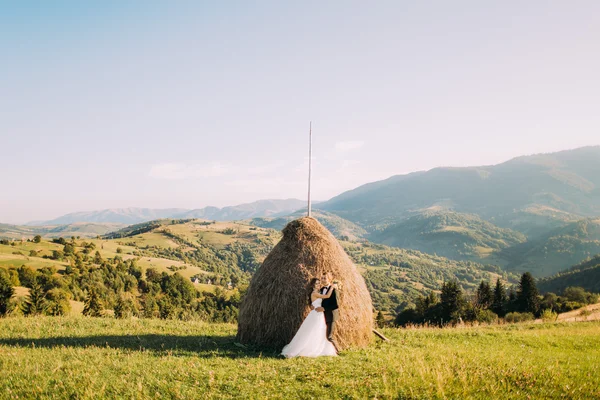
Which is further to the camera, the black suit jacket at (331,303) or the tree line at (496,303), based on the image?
the tree line at (496,303)

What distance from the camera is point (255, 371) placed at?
28.1 ft

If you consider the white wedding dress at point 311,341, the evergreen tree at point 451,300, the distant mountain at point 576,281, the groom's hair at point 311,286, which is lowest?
the distant mountain at point 576,281

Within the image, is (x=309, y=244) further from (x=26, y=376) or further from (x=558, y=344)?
(x=558, y=344)

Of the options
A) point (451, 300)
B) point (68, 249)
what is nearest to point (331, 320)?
point (451, 300)

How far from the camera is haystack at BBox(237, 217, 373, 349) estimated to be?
12250 millimetres

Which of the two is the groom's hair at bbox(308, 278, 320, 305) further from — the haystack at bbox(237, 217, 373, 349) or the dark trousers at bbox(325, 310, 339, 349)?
the dark trousers at bbox(325, 310, 339, 349)

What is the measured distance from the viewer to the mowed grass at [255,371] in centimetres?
733

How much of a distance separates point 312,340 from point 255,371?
3148mm

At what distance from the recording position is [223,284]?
597ft

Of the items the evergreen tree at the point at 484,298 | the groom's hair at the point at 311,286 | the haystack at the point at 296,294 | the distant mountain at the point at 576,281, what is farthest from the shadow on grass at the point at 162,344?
the distant mountain at the point at 576,281

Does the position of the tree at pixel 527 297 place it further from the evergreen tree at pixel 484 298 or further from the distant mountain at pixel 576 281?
the distant mountain at pixel 576 281

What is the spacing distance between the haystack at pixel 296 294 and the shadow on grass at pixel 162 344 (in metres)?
0.82

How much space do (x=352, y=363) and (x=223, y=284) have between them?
182995 millimetres

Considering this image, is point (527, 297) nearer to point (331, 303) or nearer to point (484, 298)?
point (484, 298)
